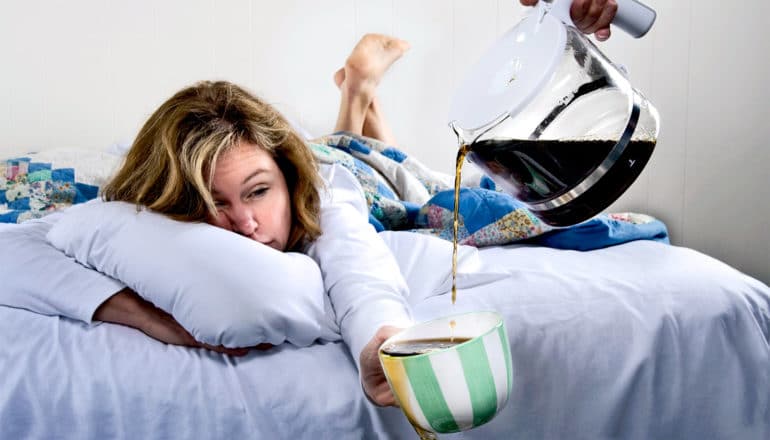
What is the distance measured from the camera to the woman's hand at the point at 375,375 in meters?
0.70

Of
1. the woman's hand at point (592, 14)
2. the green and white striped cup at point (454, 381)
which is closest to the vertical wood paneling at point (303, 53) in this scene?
the woman's hand at point (592, 14)

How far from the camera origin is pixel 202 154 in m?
0.92

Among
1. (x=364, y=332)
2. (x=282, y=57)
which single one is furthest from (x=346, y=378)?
(x=282, y=57)

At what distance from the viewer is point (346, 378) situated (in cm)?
78

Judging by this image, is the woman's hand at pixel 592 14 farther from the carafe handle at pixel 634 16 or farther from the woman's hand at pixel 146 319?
the woman's hand at pixel 146 319

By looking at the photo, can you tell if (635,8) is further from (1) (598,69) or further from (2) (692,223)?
(2) (692,223)

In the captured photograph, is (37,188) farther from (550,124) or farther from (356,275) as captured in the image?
(550,124)

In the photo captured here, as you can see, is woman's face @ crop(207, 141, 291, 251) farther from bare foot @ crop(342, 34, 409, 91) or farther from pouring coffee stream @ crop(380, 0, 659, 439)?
bare foot @ crop(342, 34, 409, 91)

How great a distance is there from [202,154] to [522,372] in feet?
1.49

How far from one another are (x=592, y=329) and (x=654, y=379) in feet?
0.29

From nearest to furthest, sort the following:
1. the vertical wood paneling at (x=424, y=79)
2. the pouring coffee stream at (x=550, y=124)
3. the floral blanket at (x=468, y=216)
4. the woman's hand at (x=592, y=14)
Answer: the pouring coffee stream at (x=550, y=124) < the woman's hand at (x=592, y=14) < the floral blanket at (x=468, y=216) < the vertical wood paneling at (x=424, y=79)

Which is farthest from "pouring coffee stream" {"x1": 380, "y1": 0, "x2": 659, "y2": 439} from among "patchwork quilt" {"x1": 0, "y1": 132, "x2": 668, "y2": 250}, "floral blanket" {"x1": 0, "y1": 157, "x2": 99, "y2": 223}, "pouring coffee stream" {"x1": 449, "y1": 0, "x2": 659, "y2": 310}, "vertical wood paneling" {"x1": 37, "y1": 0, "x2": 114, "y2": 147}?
"vertical wood paneling" {"x1": 37, "y1": 0, "x2": 114, "y2": 147}

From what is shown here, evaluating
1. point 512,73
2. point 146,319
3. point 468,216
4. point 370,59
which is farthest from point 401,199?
point 512,73

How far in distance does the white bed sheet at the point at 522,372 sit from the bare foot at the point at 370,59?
0.88m
